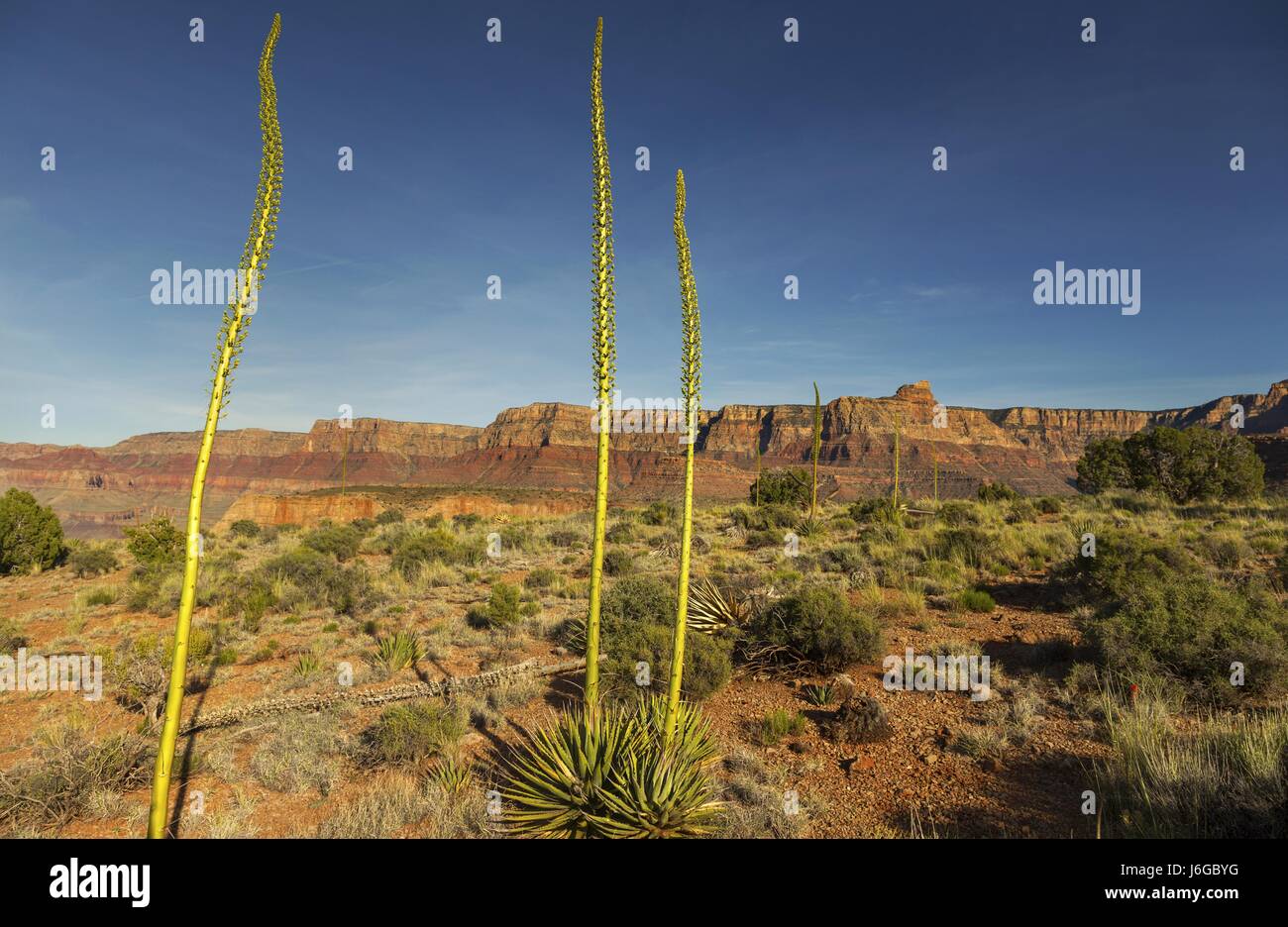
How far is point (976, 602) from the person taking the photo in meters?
10.4

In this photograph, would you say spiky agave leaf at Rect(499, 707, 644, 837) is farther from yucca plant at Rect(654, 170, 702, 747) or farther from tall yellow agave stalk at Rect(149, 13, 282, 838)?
tall yellow agave stalk at Rect(149, 13, 282, 838)

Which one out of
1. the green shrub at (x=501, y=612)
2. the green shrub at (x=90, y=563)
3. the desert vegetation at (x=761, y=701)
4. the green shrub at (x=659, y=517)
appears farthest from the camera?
the green shrub at (x=659, y=517)

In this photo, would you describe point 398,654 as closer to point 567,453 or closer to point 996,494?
point 996,494

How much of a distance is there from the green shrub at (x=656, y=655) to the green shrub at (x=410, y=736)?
75.9 inches

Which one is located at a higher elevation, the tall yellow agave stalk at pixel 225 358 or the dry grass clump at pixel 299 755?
the tall yellow agave stalk at pixel 225 358

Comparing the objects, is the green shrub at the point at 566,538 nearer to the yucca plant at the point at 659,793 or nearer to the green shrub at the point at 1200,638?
the green shrub at the point at 1200,638

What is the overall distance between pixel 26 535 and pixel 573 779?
28.5 metres

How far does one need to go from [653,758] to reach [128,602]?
55.4ft

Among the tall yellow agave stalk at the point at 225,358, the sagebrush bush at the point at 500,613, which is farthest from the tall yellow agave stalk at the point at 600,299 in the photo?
the sagebrush bush at the point at 500,613

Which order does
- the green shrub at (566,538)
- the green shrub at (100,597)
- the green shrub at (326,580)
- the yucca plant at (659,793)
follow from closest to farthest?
the yucca plant at (659,793), the green shrub at (326,580), the green shrub at (100,597), the green shrub at (566,538)

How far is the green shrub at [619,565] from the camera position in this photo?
1532 cm
